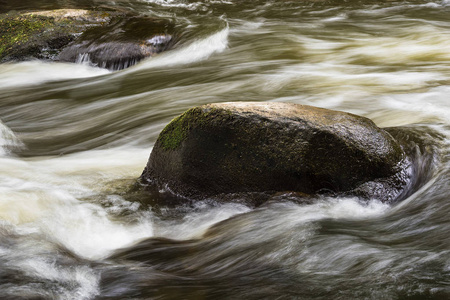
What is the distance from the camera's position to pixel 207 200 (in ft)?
12.3

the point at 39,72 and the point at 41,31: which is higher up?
the point at 41,31

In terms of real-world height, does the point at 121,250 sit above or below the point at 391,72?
below

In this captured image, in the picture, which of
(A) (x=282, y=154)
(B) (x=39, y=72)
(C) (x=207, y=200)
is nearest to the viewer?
(A) (x=282, y=154)

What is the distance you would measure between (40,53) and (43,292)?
690 cm

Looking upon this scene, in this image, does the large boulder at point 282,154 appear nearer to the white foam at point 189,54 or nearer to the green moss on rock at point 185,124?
the green moss on rock at point 185,124

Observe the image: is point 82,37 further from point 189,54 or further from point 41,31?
point 189,54

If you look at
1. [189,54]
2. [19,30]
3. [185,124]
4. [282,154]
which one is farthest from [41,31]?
[282,154]

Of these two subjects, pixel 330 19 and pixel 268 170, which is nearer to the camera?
pixel 268 170

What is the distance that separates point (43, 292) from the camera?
253 cm

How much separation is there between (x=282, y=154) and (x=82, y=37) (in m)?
6.14

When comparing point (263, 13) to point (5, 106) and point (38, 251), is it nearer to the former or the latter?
point (5, 106)

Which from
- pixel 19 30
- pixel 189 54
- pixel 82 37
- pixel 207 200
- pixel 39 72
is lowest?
pixel 207 200

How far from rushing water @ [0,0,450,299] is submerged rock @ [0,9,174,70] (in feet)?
1.04

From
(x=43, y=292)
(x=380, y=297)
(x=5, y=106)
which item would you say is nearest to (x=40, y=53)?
(x=5, y=106)
